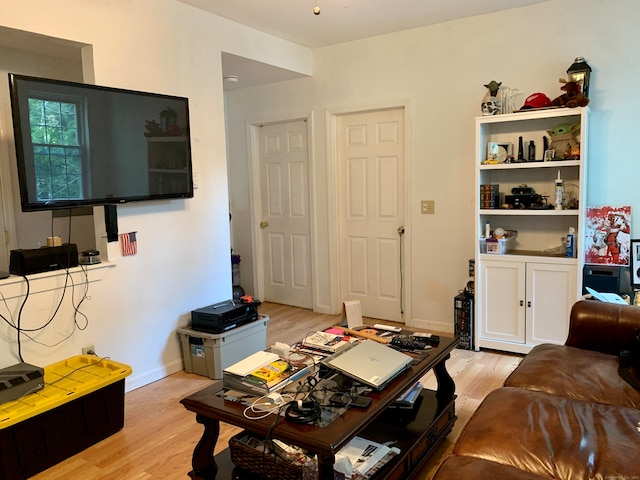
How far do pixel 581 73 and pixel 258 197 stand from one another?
10.3ft

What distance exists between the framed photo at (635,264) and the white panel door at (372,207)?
173cm

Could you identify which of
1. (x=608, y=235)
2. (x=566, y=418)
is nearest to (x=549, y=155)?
(x=608, y=235)

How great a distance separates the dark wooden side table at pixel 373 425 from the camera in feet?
5.23

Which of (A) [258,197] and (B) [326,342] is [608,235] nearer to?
(B) [326,342]

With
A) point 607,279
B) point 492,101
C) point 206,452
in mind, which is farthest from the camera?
point 492,101

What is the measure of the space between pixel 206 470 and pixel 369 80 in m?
3.39

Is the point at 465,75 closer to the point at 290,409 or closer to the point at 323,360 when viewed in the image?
the point at 323,360

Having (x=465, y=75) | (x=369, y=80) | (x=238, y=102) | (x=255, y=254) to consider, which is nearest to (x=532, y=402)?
(x=465, y=75)

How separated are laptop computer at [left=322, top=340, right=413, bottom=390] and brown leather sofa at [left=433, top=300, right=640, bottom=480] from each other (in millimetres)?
333

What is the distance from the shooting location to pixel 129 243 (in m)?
3.10

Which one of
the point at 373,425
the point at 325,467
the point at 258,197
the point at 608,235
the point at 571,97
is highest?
the point at 571,97

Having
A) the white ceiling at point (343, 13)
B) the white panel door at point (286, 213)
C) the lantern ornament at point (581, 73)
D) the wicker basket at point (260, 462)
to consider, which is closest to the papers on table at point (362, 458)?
the wicker basket at point (260, 462)

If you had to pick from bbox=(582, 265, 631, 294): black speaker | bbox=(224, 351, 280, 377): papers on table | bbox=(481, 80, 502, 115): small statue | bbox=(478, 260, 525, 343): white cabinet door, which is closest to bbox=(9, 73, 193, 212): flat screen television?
bbox=(224, 351, 280, 377): papers on table

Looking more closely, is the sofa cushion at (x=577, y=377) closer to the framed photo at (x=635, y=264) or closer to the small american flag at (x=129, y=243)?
the framed photo at (x=635, y=264)
